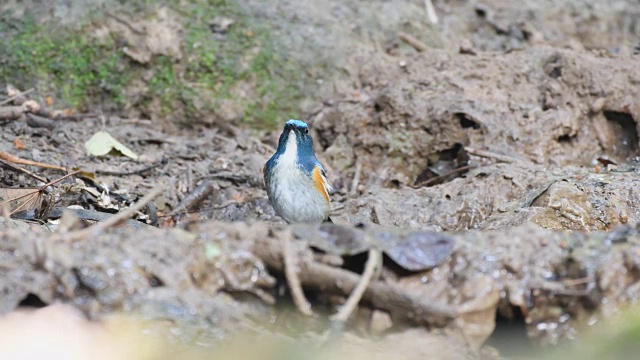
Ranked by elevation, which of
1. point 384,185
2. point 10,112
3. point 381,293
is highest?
point 381,293

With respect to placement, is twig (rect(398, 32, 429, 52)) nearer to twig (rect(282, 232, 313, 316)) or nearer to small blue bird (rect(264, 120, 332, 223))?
small blue bird (rect(264, 120, 332, 223))

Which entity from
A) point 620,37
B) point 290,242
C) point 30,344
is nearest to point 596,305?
point 290,242

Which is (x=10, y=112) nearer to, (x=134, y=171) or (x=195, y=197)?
(x=134, y=171)

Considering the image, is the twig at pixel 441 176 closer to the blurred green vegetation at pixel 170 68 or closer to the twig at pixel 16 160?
the blurred green vegetation at pixel 170 68

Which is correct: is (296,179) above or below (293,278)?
below

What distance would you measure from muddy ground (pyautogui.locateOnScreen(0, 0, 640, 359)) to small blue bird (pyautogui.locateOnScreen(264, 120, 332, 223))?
0.23 m

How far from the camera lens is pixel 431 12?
30.2 ft

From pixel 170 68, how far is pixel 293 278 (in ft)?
15.6

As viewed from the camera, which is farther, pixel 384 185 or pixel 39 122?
pixel 384 185

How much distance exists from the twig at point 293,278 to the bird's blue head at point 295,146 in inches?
96.7

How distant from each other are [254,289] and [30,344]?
942 millimetres

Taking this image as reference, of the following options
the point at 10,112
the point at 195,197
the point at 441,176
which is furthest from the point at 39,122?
the point at 441,176

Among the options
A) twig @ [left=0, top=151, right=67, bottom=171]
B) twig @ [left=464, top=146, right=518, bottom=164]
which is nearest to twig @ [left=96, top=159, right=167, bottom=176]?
twig @ [left=0, top=151, right=67, bottom=171]

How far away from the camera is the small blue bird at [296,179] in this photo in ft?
20.8
